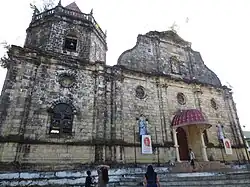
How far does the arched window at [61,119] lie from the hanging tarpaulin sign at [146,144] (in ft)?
15.8

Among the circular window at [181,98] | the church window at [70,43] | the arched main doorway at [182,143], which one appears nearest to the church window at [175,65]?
the circular window at [181,98]

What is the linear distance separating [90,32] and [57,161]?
412 inches

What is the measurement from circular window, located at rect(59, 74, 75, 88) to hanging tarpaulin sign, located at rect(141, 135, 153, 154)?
6.25 metres

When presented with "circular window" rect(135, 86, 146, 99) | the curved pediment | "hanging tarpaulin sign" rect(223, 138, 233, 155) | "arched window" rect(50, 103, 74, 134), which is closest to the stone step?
"arched window" rect(50, 103, 74, 134)

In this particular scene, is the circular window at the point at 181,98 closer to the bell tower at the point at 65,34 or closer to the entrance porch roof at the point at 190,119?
the entrance porch roof at the point at 190,119

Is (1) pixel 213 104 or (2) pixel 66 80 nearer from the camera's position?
(2) pixel 66 80

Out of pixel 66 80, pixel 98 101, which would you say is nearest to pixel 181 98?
pixel 98 101

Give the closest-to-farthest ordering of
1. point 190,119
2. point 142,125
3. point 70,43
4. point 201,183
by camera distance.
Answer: point 201,183 < point 190,119 < point 142,125 < point 70,43

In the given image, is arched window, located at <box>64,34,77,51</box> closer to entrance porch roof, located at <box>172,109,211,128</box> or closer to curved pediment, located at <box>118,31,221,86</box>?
curved pediment, located at <box>118,31,221,86</box>

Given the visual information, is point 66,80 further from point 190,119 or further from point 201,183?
point 201,183

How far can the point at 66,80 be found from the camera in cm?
1330

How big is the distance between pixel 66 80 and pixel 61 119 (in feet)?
9.38

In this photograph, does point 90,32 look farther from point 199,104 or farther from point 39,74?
point 199,104

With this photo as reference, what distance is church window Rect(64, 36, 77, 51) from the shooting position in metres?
15.0
